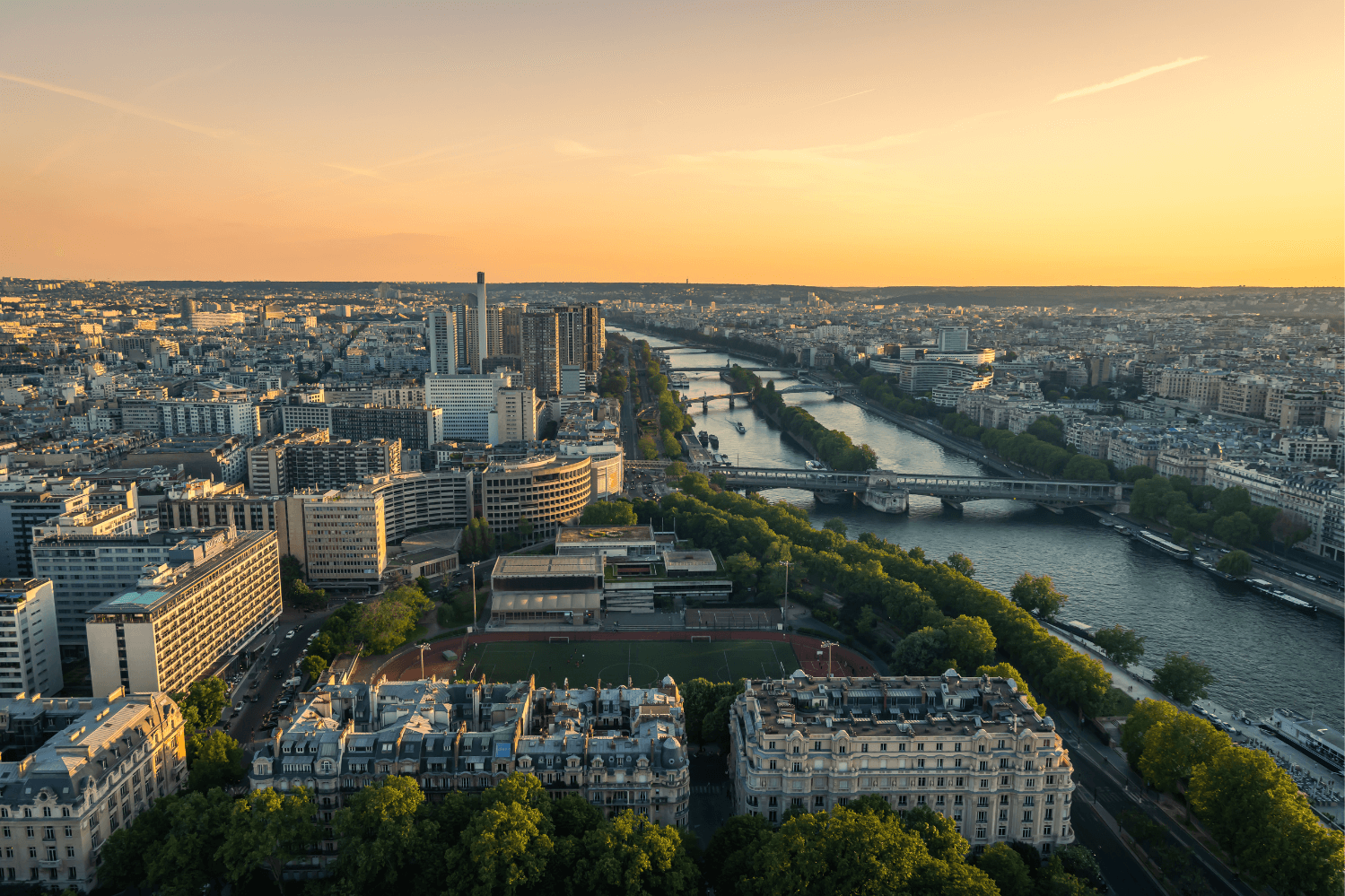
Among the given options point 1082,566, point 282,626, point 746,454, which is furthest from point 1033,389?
point 282,626

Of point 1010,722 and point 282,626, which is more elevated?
point 1010,722

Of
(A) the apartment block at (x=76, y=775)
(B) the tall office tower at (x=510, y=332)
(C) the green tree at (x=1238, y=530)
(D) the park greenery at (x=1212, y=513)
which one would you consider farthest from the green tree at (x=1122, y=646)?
(B) the tall office tower at (x=510, y=332)

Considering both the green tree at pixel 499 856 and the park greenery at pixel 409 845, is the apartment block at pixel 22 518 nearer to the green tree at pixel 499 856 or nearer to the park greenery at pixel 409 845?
the park greenery at pixel 409 845

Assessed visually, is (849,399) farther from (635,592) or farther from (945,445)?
(635,592)

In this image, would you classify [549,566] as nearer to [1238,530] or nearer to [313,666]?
[313,666]

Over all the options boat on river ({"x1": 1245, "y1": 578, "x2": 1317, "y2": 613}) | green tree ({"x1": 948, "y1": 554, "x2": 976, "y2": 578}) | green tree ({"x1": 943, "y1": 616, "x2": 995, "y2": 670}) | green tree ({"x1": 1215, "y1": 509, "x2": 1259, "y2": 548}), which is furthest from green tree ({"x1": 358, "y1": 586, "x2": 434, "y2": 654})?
green tree ({"x1": 1215, "y1": 509, "x2": 1259, "y2": 548})
